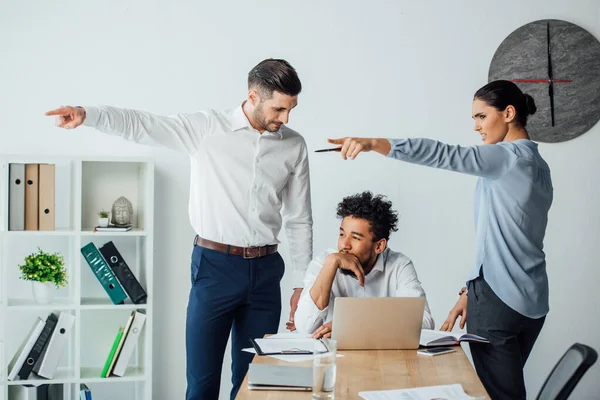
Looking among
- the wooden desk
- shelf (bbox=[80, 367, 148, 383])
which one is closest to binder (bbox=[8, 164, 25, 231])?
shelf (bbox=[80, 367, 148, 383])

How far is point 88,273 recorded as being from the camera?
3.42 m

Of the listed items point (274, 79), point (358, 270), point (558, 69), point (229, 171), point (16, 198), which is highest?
point (558, 69)

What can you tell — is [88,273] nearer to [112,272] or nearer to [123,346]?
[112,272]

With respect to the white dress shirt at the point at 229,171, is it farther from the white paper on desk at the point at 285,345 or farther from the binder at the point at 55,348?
the binder at the point at 55,348

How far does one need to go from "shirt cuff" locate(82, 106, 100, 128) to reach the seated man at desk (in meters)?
0.91

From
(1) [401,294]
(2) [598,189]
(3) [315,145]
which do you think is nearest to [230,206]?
(1) [401,294]

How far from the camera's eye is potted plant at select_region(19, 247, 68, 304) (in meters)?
3.12

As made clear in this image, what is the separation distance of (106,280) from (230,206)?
2.82 feet

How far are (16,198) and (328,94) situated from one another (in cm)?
155

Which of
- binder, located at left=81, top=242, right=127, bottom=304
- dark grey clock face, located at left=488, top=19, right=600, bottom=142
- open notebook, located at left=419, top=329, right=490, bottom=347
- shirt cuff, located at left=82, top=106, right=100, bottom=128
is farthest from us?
dark grey clock face, located at left=488, top=19, right=600, bottom=142

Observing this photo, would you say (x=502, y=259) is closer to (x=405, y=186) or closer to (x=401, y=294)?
(x=401, y=294)

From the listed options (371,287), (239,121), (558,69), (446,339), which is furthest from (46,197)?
→ (558,69)

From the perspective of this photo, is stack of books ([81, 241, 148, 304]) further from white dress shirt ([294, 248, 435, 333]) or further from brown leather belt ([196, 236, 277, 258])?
white dress shirt ([294, 248, 435, 333])

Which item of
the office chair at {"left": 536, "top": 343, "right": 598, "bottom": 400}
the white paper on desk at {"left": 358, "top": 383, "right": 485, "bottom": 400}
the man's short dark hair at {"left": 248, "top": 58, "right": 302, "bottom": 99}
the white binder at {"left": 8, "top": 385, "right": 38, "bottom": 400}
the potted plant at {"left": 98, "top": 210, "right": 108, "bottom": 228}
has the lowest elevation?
the white binder at {"left": 8, "top": 385, "right": 38, "bottom": 400}
